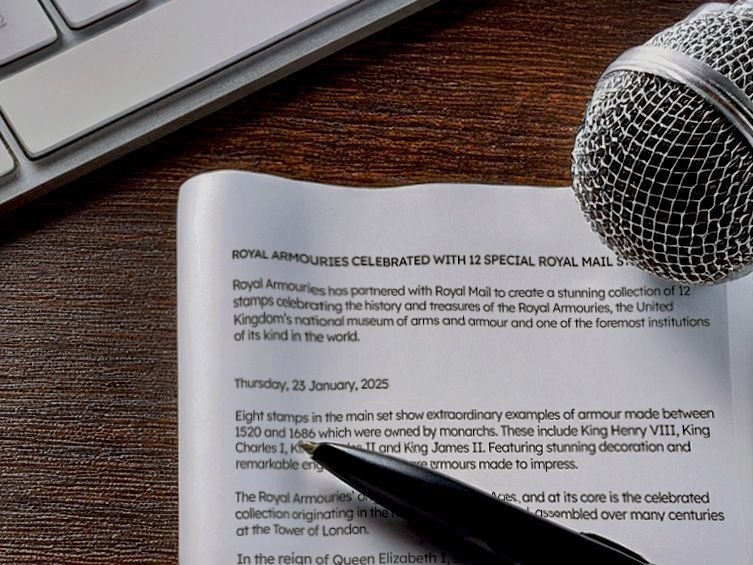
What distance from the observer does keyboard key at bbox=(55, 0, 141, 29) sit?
1.49ft

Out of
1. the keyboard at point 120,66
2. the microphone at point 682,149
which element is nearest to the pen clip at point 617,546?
the microphone at point 682,149

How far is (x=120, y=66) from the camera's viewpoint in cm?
46

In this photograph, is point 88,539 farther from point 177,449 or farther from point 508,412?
point 508,412

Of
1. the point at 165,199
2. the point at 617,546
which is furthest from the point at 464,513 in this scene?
the point at 165,199

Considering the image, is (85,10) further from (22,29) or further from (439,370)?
(439,370)

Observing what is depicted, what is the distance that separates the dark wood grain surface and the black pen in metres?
0.07

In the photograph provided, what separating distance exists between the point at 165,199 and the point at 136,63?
0.06 metres

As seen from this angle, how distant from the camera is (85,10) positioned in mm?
457

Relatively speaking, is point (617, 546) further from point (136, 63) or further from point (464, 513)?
point (136, 63)

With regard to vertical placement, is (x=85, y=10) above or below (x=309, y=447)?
above

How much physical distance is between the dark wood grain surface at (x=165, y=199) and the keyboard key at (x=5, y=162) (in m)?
0.02

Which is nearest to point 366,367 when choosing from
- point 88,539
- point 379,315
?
point 379,315

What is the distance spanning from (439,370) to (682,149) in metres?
0.13

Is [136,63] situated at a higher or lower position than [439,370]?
higher
